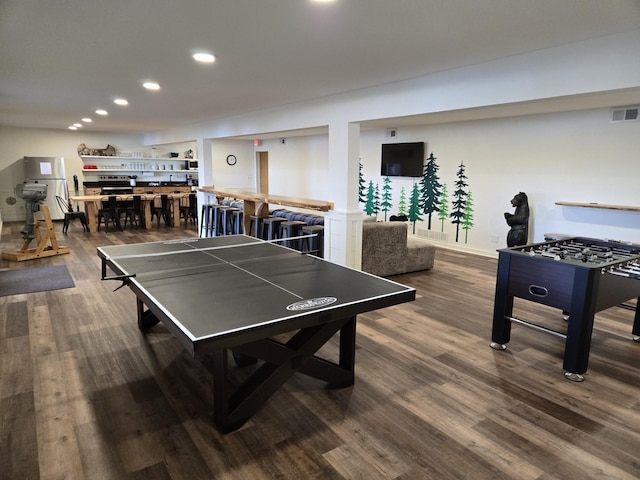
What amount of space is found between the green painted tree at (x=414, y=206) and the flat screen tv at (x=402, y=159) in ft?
1.12

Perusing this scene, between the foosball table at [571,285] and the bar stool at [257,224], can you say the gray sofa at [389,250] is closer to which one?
the bar stool at [257,224]

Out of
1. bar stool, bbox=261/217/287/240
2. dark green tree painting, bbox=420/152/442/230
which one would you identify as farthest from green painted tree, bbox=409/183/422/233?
bar stool, bbox=261/217/287/240

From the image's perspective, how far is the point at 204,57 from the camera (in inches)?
132

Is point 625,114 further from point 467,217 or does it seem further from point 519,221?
point 467,217

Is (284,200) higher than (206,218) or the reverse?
higher

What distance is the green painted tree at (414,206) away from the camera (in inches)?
316

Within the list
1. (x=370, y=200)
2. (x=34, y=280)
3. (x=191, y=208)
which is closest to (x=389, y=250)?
(x=370, y=200)

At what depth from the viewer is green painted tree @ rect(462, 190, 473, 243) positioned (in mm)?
7168

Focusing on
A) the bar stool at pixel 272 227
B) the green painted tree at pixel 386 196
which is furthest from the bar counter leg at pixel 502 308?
the green painted tree at pixel 386 196

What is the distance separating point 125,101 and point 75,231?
188 inches

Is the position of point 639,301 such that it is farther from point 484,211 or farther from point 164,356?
point 164,356

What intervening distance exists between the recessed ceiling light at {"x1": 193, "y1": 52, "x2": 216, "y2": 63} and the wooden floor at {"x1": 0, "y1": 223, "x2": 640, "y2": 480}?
2412 mm

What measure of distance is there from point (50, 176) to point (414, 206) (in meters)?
9.24

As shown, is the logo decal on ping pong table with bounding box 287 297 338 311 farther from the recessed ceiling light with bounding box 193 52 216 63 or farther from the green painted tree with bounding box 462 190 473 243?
the green painted tree with bounding box 462 190 473 243
